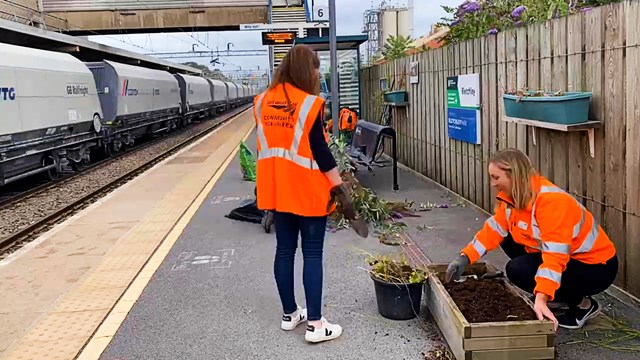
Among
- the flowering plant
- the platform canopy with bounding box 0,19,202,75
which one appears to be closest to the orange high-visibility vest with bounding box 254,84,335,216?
the flowering plant

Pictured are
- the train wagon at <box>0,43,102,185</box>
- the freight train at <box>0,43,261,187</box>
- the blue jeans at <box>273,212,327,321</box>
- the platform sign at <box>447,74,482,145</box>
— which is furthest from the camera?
the freight train at <box>0,43,261,187</box>

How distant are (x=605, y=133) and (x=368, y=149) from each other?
5266 mm

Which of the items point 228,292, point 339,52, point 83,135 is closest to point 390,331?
point 228,292

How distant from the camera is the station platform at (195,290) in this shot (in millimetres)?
3998

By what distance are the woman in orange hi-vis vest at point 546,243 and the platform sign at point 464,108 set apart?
137 inches

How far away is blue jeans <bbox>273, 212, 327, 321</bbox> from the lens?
3.95m

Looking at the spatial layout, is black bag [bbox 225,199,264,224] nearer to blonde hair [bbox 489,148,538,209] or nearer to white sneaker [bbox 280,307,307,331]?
white sneaker [bbox 280,307,307,331]

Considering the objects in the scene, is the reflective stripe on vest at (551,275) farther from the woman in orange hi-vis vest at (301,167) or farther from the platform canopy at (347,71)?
the platform canopy at (347,71)

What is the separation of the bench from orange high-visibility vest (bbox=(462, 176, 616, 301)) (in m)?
4.89

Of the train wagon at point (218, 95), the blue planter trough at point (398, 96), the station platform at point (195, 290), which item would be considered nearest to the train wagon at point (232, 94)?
the train wagon at point (218, 95)

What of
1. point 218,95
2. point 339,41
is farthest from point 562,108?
point 218,95

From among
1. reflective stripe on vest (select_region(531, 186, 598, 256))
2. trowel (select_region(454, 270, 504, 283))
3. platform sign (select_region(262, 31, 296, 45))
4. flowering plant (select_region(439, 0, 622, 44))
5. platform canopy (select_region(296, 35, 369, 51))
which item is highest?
platform sign (select_region(262, 31, 296, 45))

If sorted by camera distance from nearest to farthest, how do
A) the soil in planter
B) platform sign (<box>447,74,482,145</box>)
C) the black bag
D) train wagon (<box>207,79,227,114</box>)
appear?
the soil in planter
platform sign (<box>447,74,482,145</box>)
the black bag
train wagon (<box>207,79,227,114</box>)

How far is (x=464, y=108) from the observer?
782 cm
